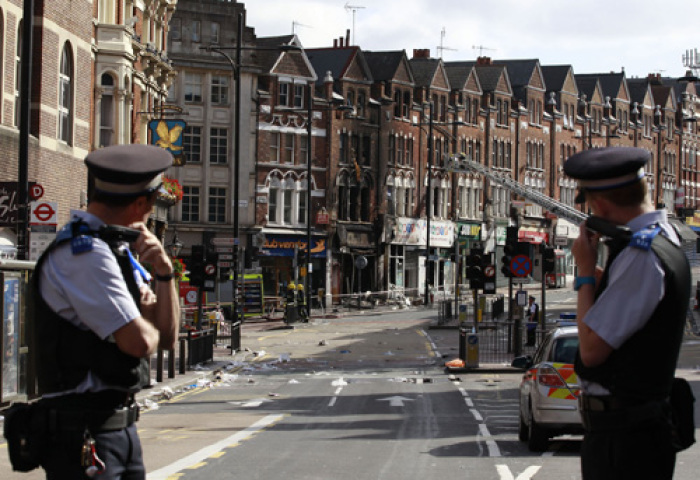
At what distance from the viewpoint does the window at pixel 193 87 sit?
68438 mm

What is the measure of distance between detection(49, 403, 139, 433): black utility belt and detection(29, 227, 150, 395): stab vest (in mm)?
108

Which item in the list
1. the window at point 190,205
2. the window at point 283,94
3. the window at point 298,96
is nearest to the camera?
the window at point 190,205

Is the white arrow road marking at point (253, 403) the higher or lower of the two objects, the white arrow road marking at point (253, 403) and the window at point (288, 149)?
the lower

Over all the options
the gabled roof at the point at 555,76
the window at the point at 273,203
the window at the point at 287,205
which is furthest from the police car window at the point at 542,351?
the gabled roof at the point at 555,76

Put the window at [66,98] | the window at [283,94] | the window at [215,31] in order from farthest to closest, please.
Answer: the window at [283,94] < the window at [215,31] < the window at [66,98]

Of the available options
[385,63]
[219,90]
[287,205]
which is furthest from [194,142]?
[385,63]

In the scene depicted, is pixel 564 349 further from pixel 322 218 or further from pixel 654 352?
pixel 322 218

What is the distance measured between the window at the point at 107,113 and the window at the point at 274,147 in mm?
33179

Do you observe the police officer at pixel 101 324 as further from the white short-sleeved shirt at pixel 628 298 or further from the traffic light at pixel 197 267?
the traffic light at pixel 197 267

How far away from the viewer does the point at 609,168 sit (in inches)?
213

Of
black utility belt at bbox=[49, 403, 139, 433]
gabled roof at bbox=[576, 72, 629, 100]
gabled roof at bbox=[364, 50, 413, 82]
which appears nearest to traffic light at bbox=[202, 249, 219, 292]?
black utility belt at bbox=[49, 403, 139, 433]

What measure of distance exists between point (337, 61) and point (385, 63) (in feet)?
14.2

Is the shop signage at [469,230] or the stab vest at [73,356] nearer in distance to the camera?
the stab vest at [73,356]

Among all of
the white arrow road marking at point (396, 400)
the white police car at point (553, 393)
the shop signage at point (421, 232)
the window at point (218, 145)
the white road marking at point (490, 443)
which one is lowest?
the white arrow road marking at point (396, 400)
